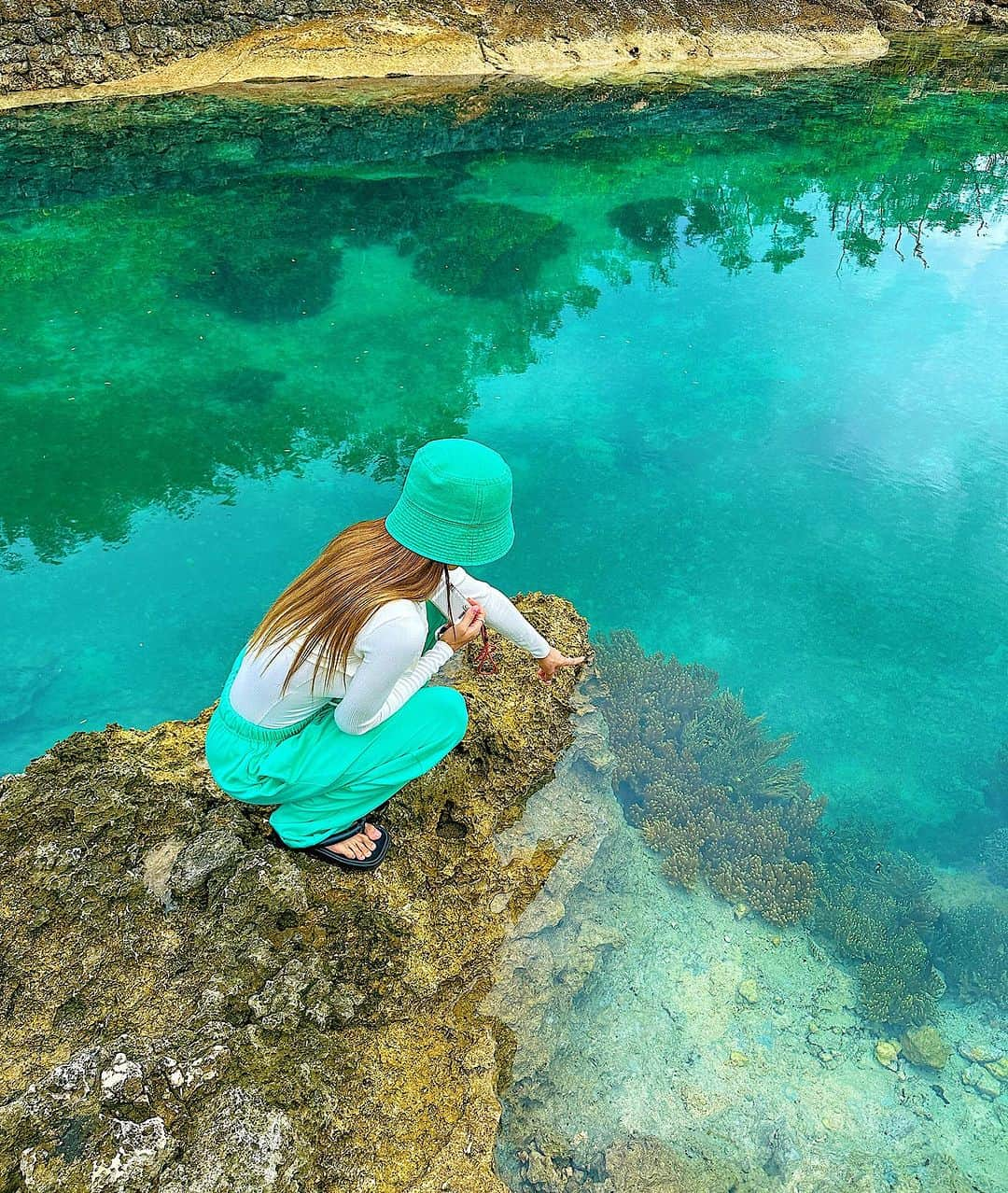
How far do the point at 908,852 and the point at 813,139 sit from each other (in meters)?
11.6

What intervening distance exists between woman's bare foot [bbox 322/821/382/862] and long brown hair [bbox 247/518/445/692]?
0.69 meters

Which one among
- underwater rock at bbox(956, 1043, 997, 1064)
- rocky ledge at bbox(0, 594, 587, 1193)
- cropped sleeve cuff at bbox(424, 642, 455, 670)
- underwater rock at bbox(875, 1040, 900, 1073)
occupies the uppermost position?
cropped sleeve cuff at bbox(424, 642, 455, 670)

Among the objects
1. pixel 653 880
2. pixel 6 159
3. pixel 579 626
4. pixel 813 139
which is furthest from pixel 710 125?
pixel 653 880

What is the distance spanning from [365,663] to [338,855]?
0.83m

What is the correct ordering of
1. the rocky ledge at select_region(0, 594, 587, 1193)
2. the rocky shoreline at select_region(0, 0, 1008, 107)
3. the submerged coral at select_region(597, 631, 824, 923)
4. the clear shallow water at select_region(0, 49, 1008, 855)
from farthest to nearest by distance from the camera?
the rocky shoreline at select_region(0, 0, 1008, 107) → the clear shallow water at select_region(0, 49, 1008, 855) → the submerged coral at select_region(597, 631, 824, 923) → the rocky ledge at select_region(0, 594, 587, 1193)

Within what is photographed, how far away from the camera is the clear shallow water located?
16.4 ft

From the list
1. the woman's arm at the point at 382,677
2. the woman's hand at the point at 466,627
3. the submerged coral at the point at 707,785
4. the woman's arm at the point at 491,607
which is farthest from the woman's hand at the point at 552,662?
the submerged coral at the point at 707,785

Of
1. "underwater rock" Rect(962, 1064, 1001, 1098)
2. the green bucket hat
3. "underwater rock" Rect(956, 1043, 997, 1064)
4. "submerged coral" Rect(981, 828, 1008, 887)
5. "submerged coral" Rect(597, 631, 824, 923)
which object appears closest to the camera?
the green bucket hat

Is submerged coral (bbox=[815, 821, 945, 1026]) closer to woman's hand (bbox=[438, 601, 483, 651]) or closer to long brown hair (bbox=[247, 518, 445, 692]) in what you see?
woman's hand (bbox=[438, 601, 483, 651])

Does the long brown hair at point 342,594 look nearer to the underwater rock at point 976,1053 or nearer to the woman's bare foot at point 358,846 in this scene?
the woman's bare foot at point 358,846

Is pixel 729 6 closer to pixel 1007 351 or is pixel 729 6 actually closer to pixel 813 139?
pixel 813 139

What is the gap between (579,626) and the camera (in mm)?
4344

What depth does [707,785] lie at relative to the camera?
4.32m

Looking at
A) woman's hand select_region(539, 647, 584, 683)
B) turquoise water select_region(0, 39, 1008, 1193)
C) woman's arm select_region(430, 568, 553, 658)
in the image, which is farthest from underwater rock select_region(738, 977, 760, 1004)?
woman's arm select_region(430, 568, 553, 658)
